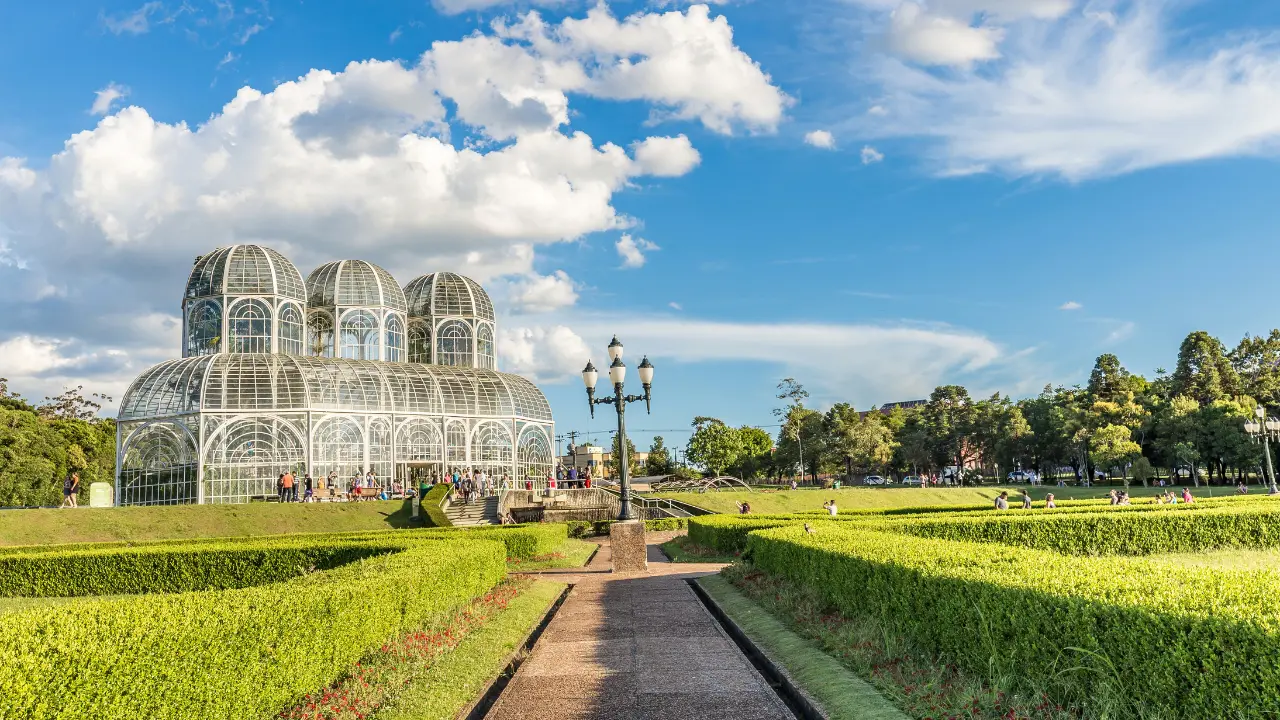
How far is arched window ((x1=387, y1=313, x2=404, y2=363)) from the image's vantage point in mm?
48969

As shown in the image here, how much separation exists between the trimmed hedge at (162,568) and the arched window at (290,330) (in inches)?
1061

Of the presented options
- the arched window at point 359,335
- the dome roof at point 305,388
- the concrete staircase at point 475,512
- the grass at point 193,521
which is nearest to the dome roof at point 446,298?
the arched window at point 359,335

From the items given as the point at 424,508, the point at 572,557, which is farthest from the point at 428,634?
the point at 424,508

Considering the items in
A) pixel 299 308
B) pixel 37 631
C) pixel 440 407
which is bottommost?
pixel 37 631

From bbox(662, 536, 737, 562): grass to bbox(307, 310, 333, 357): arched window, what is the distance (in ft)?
93.8

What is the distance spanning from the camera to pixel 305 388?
39.4m

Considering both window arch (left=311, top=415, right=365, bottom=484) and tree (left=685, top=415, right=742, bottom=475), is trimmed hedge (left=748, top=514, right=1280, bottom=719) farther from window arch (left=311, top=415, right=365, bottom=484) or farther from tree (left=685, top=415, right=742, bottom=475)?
tree (left=685, top=415, right=742, bottom=475)

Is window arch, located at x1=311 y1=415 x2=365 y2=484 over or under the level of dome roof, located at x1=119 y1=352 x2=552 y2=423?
under

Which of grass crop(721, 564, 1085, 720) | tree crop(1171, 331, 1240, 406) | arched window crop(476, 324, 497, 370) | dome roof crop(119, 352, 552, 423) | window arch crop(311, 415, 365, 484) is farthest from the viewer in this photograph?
tree crop(1171, 331, 1240, 406)

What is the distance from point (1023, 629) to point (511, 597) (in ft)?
29.2

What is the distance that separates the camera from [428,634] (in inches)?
389

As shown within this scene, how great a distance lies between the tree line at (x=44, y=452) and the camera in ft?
160

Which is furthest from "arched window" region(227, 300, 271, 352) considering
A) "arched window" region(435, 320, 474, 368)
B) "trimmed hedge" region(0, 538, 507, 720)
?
"trimmed hedge" region(0, 538, 507, 720)

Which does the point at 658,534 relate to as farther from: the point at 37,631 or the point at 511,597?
the point at 37,631
